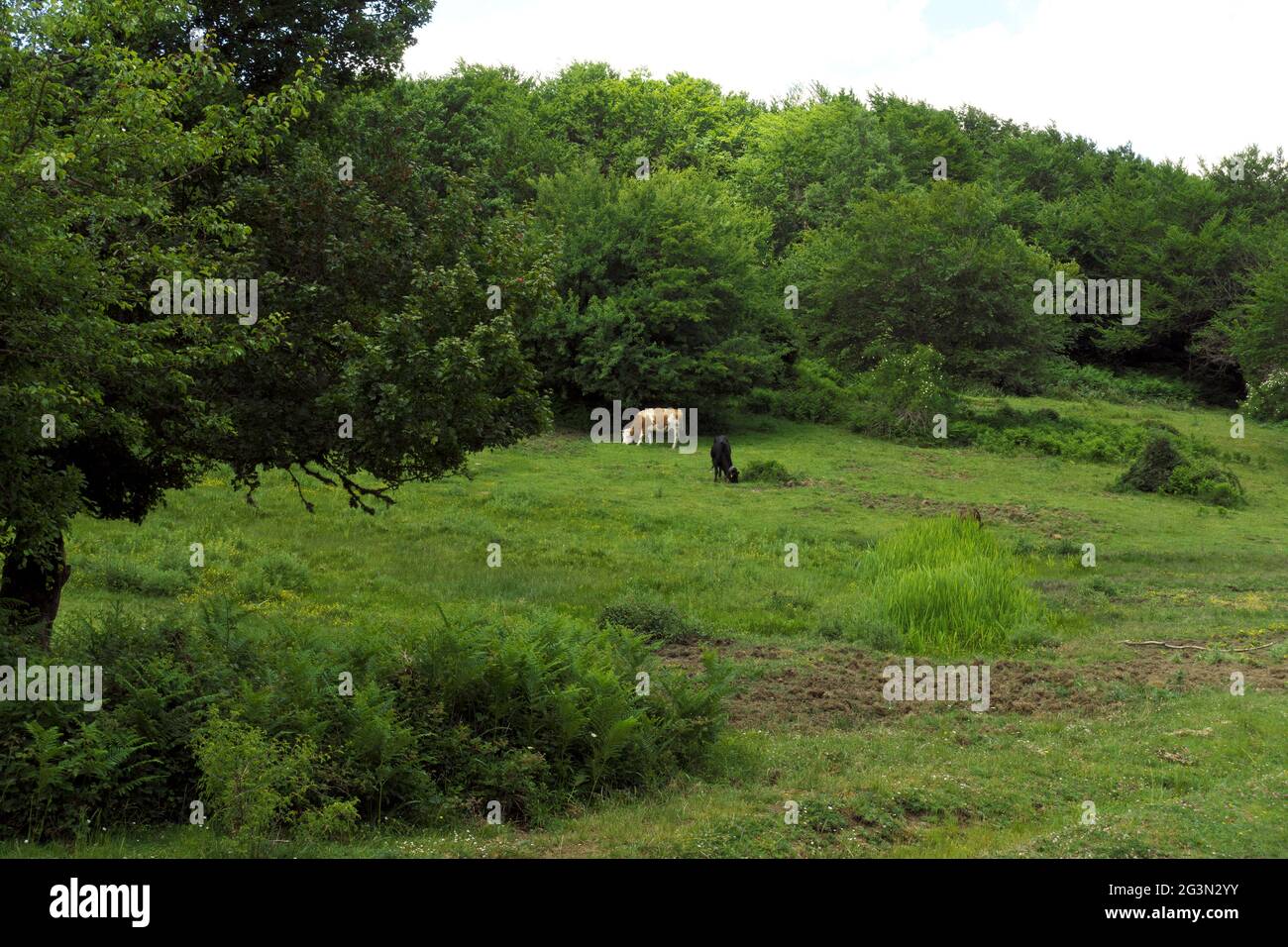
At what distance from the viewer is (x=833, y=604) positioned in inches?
792

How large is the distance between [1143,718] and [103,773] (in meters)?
10.3

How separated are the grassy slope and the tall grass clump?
2.38ft

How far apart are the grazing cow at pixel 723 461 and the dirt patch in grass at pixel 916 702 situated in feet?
54.8

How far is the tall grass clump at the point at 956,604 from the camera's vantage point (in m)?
18.0

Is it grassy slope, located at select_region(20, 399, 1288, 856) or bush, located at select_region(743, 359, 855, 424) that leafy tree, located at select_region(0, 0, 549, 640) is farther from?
bush, located at select_region(743, 359, 855, 424)

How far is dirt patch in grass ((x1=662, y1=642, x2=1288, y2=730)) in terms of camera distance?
1407cm

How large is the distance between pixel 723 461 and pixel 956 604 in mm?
15863

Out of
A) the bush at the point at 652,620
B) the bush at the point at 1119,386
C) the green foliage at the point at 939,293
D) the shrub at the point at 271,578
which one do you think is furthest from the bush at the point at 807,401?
the bush at the point at 652,620

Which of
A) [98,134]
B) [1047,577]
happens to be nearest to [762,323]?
[1047,577]

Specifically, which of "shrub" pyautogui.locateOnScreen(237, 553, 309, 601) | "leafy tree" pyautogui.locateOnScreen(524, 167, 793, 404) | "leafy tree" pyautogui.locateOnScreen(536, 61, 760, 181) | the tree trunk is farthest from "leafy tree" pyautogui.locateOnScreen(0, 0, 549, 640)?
"leafy tree" pyautogui.locateOnScreen(536, 61, 760, 181)

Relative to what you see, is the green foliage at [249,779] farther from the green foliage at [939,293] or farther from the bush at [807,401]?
the green foliage at [939,293]

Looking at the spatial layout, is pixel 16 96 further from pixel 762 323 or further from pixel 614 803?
pixel 762 323

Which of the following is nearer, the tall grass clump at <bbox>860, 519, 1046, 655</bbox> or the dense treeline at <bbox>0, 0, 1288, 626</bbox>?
the dense treeline at <bbox>0, 0, 1288, 626</bbox>

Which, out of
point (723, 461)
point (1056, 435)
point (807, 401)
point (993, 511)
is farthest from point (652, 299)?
point (993, 511)
